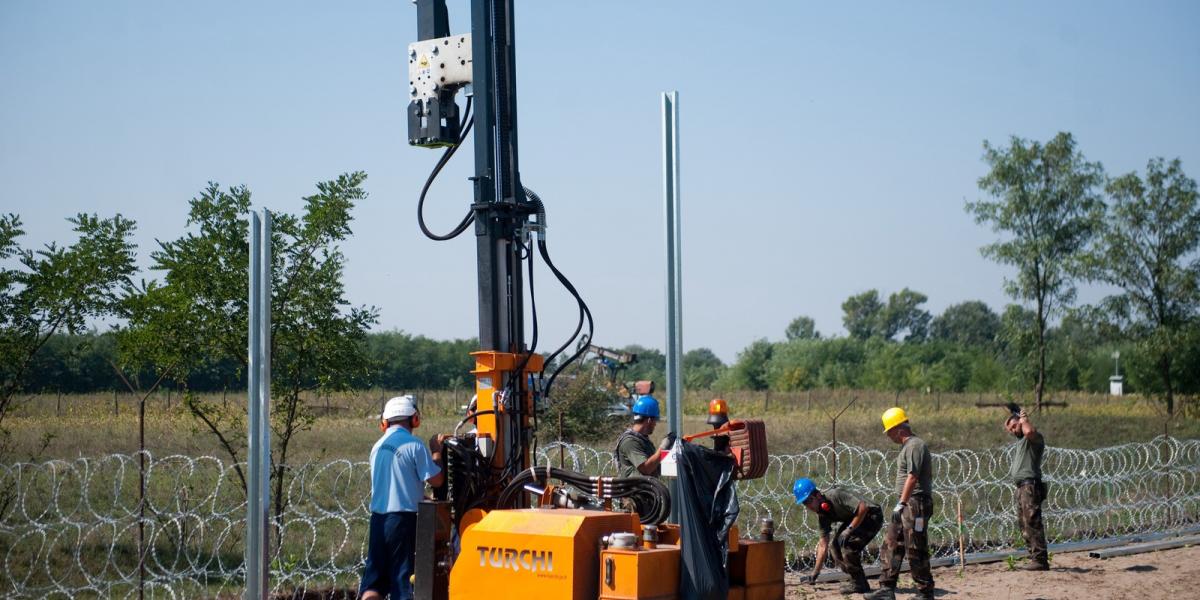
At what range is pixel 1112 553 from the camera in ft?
48.5

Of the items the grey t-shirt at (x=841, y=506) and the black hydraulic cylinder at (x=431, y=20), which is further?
the grey t-shirt at (x=841, y=506)

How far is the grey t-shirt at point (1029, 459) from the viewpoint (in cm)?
1331

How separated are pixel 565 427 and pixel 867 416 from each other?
17.2 m

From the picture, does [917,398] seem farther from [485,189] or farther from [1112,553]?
[485,189]

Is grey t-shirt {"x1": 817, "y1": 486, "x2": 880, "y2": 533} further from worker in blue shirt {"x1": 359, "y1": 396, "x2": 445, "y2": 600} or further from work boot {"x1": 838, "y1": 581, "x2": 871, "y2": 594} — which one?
worker in blue shirt {"x1": 359, "y1": 396, "x2": 445, "y2": 600}

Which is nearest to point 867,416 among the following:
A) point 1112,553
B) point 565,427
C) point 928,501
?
point 565,427

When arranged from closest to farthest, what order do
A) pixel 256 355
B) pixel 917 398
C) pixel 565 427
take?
1. pixel 256 355
2. pixel 565 427
3. pixel 917 398

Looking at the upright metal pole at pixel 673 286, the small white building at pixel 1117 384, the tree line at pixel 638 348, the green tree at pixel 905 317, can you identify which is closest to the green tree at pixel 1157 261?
the tree line at pixel 638 348

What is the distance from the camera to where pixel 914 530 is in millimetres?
11203

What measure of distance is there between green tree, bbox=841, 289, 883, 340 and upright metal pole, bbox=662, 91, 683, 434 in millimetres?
116863

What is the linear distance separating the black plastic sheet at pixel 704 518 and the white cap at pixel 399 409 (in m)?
2.46

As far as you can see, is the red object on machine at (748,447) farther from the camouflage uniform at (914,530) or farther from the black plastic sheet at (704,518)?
the camouflage uniform at (914,530)

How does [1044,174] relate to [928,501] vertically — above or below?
above

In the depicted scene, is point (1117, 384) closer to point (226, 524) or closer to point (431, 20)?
point (226, 524)
